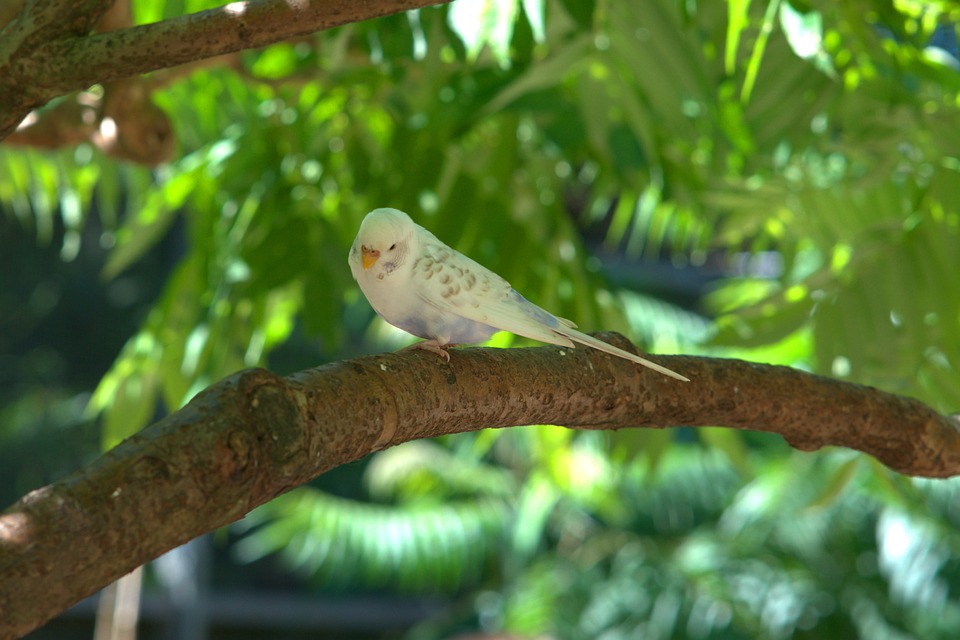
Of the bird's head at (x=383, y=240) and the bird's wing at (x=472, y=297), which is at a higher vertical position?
the bird's head at (x=383, y=240)

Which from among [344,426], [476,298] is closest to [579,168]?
[476,298]

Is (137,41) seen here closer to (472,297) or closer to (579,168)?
(472,297)

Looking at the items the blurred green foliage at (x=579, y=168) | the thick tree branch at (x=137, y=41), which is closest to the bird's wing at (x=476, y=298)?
the thick tree branch at (x=137, y=41)

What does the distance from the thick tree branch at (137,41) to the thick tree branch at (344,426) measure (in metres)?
0.26

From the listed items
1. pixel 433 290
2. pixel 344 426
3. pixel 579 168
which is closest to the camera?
pixel 344 426

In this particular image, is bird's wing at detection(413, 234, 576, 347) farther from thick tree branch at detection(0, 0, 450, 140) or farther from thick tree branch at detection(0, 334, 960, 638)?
thick tree branch at detection(0, 0, 450, 140)

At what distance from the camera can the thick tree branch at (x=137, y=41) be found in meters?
0.74

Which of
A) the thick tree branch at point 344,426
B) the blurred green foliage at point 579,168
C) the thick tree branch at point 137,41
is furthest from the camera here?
the blurred green foliage at point 579,168

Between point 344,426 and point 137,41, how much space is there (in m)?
0.33

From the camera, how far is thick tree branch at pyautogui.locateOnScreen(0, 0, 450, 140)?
2.44ft

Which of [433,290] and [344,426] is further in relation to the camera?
[433,290]

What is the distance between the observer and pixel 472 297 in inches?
31.9

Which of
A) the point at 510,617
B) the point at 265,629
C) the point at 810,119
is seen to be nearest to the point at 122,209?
the point at 265,629

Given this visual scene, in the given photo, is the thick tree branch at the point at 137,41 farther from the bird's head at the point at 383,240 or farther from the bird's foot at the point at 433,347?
the bird's foot at the point at 433,347
